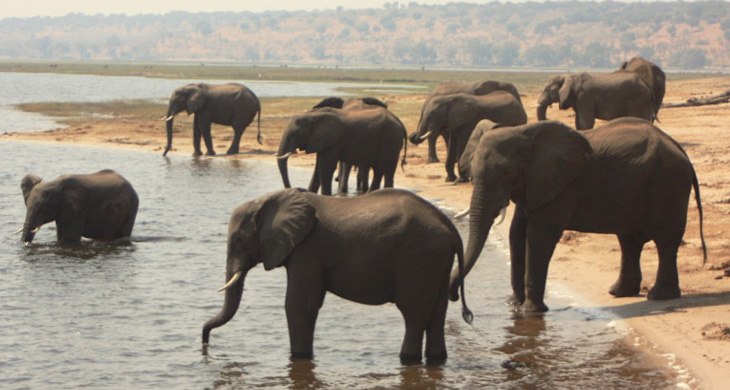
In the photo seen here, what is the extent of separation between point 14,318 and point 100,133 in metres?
23.5

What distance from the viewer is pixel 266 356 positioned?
420 inches

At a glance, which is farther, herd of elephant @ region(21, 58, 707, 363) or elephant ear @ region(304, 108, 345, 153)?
elephant ear @ region(304, 108, 345, 153)

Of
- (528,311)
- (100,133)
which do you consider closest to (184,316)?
(528,311)

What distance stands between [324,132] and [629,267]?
878cm

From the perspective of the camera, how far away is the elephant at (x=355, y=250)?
9.62 metres

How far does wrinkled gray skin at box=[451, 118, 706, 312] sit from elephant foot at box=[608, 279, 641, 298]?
0.64 ft

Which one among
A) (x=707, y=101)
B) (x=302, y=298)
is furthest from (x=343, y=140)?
(x=707, y=101)

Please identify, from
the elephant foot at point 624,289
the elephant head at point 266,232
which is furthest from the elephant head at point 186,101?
the elephant head at point 266,232

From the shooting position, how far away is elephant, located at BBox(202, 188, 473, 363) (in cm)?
962

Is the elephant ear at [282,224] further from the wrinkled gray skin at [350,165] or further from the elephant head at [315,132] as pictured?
the wrinkled gray skin at [350,165]

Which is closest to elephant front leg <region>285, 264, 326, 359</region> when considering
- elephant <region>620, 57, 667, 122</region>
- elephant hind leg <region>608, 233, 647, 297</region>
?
elephant hind leg <region>608, 233, 647, 297</region>

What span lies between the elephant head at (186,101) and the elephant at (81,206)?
42.9 feet

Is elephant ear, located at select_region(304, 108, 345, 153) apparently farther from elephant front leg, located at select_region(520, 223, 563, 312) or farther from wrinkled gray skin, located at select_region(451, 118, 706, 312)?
elephant front leg, located at select_region(520, 223, 563, 312)

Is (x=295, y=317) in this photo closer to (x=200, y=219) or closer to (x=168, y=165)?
(x=200, y=219)
